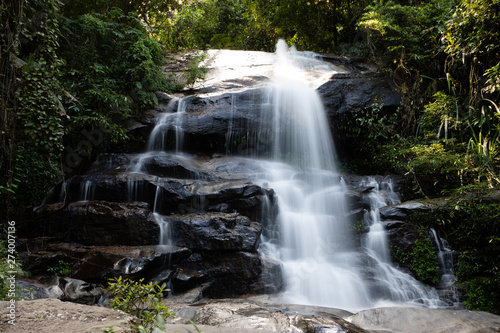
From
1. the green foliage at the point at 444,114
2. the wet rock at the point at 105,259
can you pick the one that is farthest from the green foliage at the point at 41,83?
the green foliage at the point at 444,114

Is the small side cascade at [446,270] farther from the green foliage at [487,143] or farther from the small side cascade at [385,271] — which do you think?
the green foliage at [487,143]

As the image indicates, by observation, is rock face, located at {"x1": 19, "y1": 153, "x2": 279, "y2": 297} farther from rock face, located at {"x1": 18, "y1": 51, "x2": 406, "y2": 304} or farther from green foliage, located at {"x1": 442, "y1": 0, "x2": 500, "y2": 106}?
green foliage, located at {"x1": 442, "y1": 0, "x2": 500, "y2": 106}

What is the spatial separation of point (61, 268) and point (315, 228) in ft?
18.4

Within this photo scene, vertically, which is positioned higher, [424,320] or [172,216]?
[172,216]

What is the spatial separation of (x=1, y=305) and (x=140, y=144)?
8806 millimetres

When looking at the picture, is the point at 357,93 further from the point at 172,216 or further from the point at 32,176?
the point at 32,176

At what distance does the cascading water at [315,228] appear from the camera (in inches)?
257

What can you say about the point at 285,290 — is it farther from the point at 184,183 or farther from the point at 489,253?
the point at 489,253

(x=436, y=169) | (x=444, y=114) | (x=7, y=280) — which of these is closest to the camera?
(x=7, y=280)

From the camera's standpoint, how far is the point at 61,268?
6184 millimetres

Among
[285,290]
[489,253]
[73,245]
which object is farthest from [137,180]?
[489,253]

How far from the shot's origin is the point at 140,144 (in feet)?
36.1

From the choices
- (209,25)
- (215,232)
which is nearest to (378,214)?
(215,232)

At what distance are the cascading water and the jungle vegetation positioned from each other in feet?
4.27
